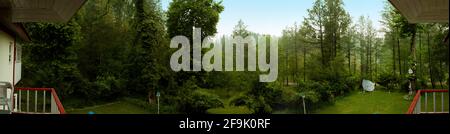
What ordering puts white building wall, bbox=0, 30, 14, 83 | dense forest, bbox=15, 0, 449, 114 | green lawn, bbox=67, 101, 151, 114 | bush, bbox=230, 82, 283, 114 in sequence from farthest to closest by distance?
bush, bbox=230, 82, 283, 114 < dense forest, bbox=15, 0, 449, 114 < green lawn, bbox=67, 101, 151, 114 < white building wall, bbox=0, 30, 14, 83

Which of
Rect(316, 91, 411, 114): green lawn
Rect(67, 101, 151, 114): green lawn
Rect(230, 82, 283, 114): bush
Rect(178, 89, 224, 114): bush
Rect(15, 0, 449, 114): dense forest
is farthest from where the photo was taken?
Rect(316, 91, 411, 114): green lawn

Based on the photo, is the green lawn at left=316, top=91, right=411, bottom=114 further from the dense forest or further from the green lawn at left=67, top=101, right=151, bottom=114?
the green lawn at left=67, top=101, right=151, bottom=114

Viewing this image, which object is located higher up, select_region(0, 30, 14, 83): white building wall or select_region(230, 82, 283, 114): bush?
select_region(0, 30, 14, 83): white building wall

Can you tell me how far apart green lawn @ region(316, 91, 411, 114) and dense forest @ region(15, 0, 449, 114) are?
22.3 inches

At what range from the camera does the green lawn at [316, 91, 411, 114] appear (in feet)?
85.6

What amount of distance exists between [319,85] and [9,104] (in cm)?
2081

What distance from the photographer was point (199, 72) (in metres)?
26.4

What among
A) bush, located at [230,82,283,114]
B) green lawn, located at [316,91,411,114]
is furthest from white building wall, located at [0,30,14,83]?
green lawn, located at [316,91,411,114]

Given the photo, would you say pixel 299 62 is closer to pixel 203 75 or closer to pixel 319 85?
pixel 319 85

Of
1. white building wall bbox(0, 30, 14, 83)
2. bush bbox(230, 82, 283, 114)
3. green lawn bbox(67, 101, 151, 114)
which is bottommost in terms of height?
green lawn bbox(67, 101, 151, 114)

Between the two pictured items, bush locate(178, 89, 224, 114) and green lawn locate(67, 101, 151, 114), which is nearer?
green lawn locate(67, 101, 151, 114)
